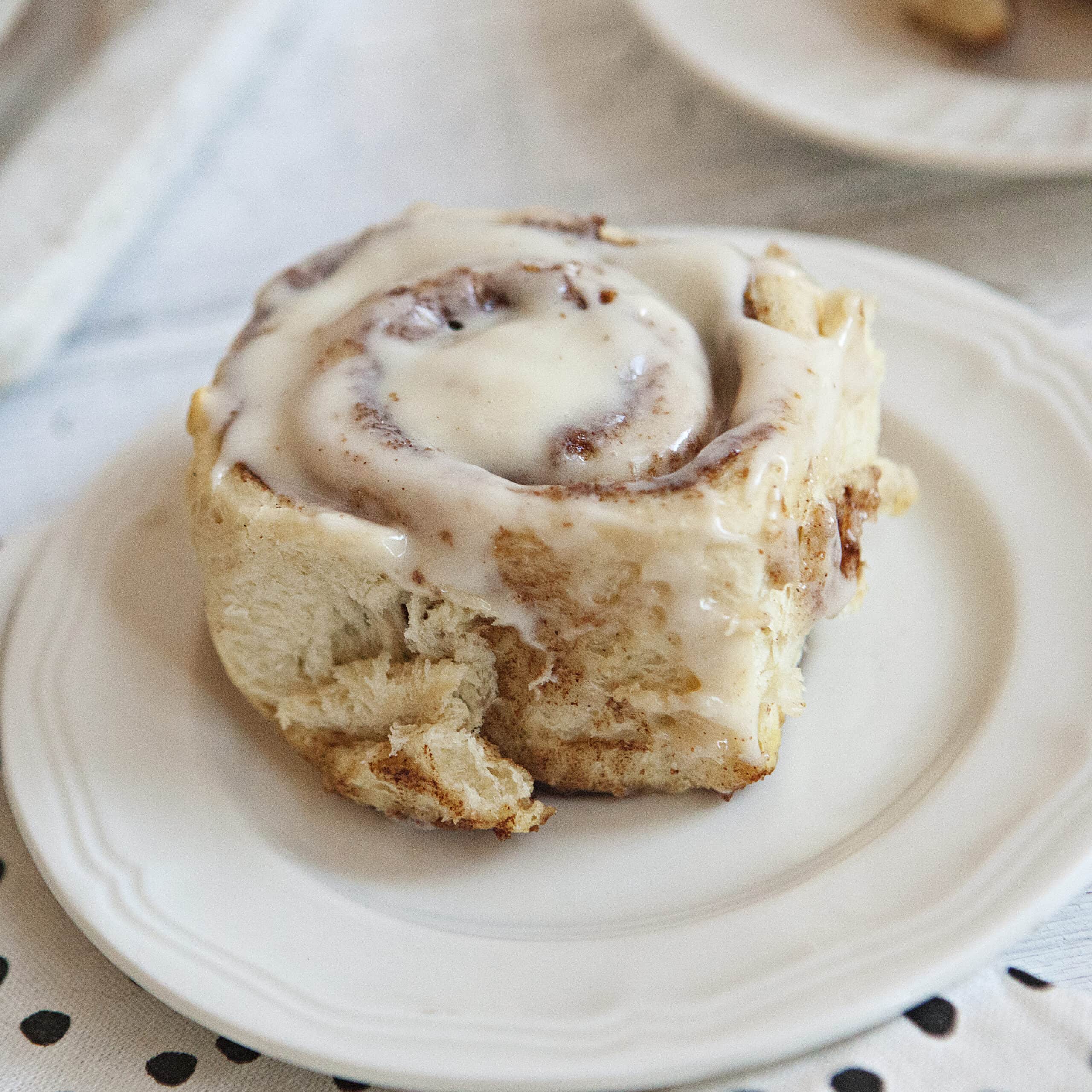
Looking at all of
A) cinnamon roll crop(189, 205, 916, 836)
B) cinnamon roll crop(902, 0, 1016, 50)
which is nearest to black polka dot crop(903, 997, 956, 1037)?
cinnamon roll crop(189, 205, 916, 836)

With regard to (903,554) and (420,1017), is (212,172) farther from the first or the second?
(420,1017)

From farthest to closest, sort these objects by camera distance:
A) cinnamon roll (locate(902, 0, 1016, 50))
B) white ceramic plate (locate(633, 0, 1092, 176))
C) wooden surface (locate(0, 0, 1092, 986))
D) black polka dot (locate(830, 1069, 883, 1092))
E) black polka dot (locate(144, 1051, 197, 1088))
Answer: cinnamon roll (locate(902, 0, 1016, 50))
wooden surface (locate(0, 0, 1092, 986))
white ceramic plate (locate(633, 0, 1092, 176))
black polka dot (locate(144, 1051, 197, 1088))
black polka dot (locate(830, 1069, 883, 1092))

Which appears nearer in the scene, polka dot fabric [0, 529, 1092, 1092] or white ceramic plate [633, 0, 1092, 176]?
polka dot fabric [0, 529, 1092, 1092]

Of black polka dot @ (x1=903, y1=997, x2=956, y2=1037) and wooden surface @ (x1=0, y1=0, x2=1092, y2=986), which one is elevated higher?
wooden surface @ (x1=0, y1=0, x2=1092, y2=986)

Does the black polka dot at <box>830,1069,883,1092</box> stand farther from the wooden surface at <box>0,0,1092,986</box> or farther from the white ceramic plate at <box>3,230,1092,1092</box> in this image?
the wooden surface at <box>0,0,1092,986</box>

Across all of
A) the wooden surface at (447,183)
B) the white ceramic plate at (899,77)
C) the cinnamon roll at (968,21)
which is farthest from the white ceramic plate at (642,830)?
the cinnamon roll at (968,21)
